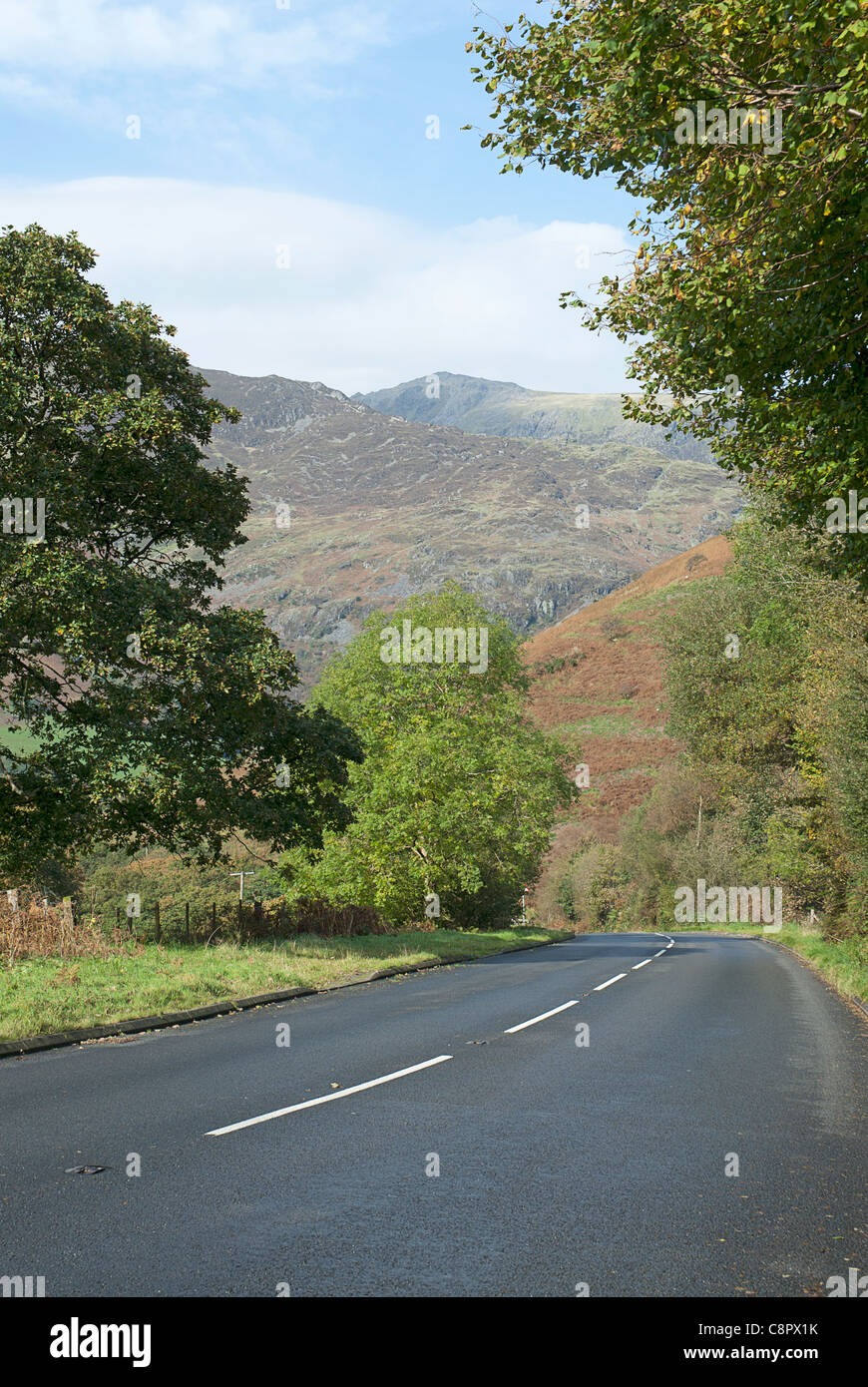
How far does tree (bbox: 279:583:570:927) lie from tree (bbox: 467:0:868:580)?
20208 mm

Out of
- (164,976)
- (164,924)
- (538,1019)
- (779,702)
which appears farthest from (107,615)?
(779,702)

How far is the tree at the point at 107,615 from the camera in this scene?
17141mm

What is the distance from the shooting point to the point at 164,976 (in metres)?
15.7

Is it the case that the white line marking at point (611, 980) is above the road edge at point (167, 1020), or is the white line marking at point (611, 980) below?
below

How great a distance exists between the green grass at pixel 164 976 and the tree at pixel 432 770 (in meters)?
5.52

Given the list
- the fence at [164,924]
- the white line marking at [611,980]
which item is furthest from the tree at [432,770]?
the white line marking at [611,980]

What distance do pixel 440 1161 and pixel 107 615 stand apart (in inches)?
511

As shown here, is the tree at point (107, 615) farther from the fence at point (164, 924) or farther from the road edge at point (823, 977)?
the road edge at point (823, 977)

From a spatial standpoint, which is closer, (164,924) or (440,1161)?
(440,1161)

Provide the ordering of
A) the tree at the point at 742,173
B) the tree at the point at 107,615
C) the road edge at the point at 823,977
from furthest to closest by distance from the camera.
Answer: the tree at the point at 107,615, the road edge at the point at 823,977, the tree at the point at 742,173

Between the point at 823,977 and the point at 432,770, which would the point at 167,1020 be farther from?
the point at 432,770

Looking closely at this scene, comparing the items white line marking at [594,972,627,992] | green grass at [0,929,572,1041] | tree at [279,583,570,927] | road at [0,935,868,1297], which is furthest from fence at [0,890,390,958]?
white line marking at [594,972,627,992]

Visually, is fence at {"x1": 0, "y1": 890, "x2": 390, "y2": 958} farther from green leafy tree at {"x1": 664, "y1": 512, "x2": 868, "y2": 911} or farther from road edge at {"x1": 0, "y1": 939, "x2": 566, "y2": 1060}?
green leafy tree at {"x1": 664, "y1": 512, "x2": 868, "y2": 911}

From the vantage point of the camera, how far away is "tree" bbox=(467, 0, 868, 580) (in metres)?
7.05
